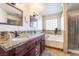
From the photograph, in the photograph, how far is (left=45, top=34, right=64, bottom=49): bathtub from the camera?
156cm

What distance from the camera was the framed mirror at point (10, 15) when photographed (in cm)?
141

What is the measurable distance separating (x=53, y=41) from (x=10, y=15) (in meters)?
0.75

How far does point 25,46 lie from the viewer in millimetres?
1375

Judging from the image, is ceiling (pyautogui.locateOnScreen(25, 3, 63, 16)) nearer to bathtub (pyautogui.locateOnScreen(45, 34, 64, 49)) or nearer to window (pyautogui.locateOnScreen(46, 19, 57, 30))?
window (pyautogui.locateOnScreen(46, 19, 57, 30))

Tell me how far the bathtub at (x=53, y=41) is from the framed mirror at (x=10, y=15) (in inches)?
19.1

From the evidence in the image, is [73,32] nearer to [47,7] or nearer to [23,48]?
[47,7]

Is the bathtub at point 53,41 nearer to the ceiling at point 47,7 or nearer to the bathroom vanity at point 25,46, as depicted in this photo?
the bathroom vanity at point 25,46

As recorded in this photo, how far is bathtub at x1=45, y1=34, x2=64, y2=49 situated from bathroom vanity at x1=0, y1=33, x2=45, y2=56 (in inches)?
2.4

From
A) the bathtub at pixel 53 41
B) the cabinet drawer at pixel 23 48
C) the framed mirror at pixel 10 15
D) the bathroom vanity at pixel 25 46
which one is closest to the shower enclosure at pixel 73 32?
the bathtub at pixel 53 41

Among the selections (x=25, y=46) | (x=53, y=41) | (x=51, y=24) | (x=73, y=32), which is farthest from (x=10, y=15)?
(x=73, y=32)

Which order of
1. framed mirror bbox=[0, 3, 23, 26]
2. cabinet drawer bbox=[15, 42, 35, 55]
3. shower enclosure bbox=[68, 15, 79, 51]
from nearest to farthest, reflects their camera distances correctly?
cabinet drawer bbox=[15, 42, 35, 55] → framed mirror bbox=[0, 3, 23, 26] → shower enclosure bbox=[68, 15, 79, 51]

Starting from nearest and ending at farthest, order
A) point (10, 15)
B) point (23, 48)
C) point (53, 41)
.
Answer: point (23, 48) < point (10, 15) < point (53, 41)

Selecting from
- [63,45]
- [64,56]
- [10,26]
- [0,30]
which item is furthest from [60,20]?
[0,30]

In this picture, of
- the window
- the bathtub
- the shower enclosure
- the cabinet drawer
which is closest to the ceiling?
the window
